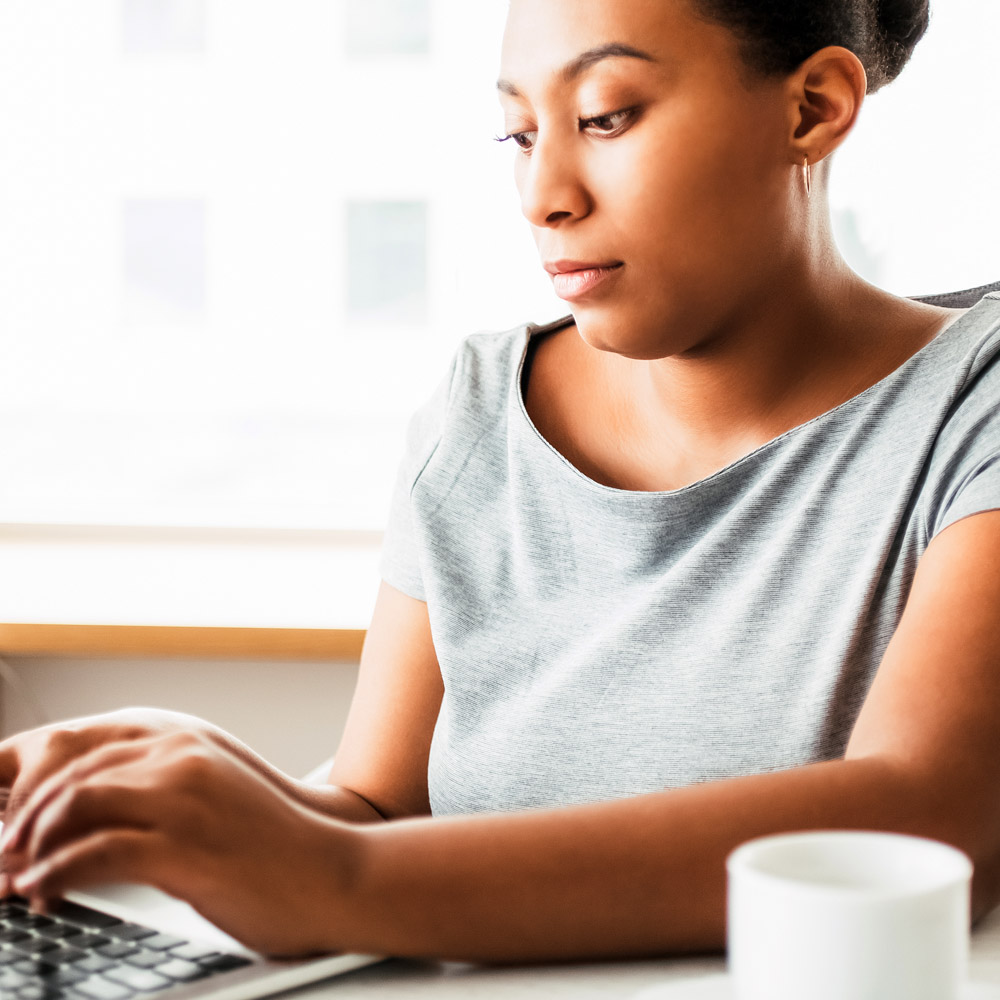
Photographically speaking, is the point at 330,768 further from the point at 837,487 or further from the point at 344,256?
the point at 344,256

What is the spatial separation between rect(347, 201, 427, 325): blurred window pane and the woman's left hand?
56.4 inches

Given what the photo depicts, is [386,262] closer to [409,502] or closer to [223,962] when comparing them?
[409,502]

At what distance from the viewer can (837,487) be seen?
82 centimetres

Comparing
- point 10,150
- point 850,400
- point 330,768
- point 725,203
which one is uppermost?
point 10,150

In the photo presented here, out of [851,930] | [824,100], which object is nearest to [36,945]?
[851,930]

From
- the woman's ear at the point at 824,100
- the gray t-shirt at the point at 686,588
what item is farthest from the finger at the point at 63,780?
the woman's ear at the point at 824,100

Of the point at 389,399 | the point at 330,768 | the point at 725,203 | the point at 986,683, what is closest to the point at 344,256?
the point at 389,399

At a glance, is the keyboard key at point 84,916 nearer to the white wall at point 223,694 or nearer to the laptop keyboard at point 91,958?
the laptop keyboard at point 91,958

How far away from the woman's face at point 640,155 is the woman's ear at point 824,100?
1 cm

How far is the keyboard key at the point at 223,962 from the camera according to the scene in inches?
20.8

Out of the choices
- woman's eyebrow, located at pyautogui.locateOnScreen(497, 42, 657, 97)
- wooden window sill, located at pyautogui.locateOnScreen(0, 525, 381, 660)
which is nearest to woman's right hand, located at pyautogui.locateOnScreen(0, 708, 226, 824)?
woman's eyebrow, located at pyautogui.locateOnScreen(497, 42, 657, 97)

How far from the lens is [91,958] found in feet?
1.77

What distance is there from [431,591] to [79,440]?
4.04ft

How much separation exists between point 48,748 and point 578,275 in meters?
0.43
